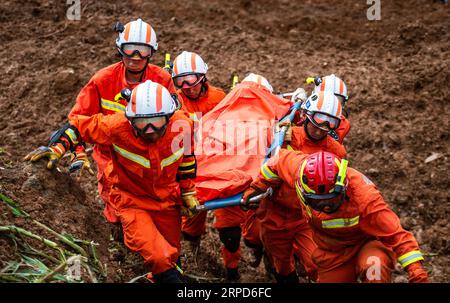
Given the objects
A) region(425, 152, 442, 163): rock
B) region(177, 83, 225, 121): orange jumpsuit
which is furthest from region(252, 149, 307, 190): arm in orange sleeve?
region(425, 152, 442, 163): rock

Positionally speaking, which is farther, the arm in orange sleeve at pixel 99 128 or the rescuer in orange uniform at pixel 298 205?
the rescuer in orange uniform at pixel 298 205

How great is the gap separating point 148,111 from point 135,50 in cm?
131

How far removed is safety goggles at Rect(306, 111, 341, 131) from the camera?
5.61 m

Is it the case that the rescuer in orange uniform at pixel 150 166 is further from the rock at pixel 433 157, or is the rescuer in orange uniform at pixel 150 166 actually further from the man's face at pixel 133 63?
the rock at pixel 433 157

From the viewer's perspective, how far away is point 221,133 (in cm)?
618

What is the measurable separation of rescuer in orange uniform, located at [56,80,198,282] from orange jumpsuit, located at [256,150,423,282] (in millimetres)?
722

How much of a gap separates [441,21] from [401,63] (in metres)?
1.36

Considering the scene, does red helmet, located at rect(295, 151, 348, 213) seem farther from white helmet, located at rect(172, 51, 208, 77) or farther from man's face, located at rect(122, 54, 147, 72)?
white helmet, located at rect(172, 51, 208, 77)

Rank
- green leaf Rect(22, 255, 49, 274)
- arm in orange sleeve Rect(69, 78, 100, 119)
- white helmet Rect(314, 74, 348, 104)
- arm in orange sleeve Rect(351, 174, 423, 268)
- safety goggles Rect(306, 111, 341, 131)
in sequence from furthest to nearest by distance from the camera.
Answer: white helmet Rect(314, 74, 348, 104) < arm in orange sleeve Rect(69, 78, 100, 119) < safety goggles Rect(306, 111, 341, 131) < arm in orange sleeve Rect(351, 174, 423, 268) < green leaf Rect(22, 255, 49, 274)

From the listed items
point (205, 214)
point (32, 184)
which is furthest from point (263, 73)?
point (32, 184)

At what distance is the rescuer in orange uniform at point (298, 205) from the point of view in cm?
565

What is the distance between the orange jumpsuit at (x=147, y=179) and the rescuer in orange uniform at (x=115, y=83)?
0.51 m

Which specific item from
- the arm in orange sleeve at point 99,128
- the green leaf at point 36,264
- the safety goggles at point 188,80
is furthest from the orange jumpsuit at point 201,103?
the green leaf at point 36,264

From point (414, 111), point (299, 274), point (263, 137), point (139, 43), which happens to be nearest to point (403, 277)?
point (299, 274)
